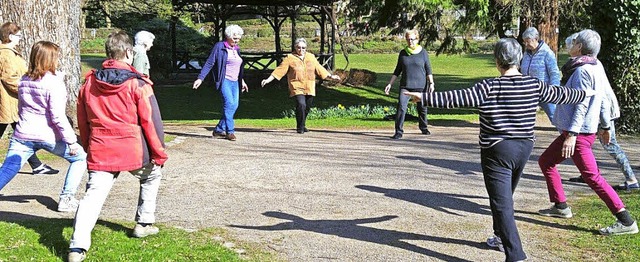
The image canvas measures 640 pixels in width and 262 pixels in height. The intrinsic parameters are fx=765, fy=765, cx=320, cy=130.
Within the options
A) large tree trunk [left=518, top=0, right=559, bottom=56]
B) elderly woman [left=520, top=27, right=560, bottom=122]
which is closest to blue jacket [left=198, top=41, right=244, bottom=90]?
elderly woman [left=520, top=27, right=560, bottom=122]

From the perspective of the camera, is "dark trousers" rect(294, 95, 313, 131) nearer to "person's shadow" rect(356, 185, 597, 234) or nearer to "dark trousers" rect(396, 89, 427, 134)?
"dark trousers" rect(396, 89, 427, 134)

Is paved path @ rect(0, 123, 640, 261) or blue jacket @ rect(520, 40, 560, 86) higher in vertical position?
blue jacket @ rect(520, 40, 560, 86)

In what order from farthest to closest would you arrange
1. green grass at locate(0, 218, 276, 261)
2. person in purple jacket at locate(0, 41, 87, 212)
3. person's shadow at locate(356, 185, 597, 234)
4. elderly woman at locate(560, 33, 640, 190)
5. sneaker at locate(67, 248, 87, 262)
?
person's shadow at locate(356, 185, 597, 234)
elderly woman at locate(560, 33, 640, 190)
person in purple jacket at locate(0, 41, 87, 212)
green grass at locate(0, 218, 276, 261)
sneaker at locate(67, 248, 87, 262)

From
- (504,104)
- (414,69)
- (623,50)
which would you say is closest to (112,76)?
(504,104)

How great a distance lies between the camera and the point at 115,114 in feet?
17.3

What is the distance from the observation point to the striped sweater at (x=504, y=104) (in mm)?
5105

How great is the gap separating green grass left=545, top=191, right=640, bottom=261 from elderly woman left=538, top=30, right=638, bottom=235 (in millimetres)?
118

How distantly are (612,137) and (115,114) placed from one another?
5037 mm

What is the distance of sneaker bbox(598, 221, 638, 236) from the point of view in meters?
6.00

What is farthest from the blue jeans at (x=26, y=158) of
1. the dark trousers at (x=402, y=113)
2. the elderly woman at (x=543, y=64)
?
the dark trousers at (x=402, y=113)

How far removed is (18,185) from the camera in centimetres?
796

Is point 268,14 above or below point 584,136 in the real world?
above

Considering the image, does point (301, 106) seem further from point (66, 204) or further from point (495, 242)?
point (495, 242)

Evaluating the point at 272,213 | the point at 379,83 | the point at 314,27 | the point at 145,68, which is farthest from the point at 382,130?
the point at 314,27
